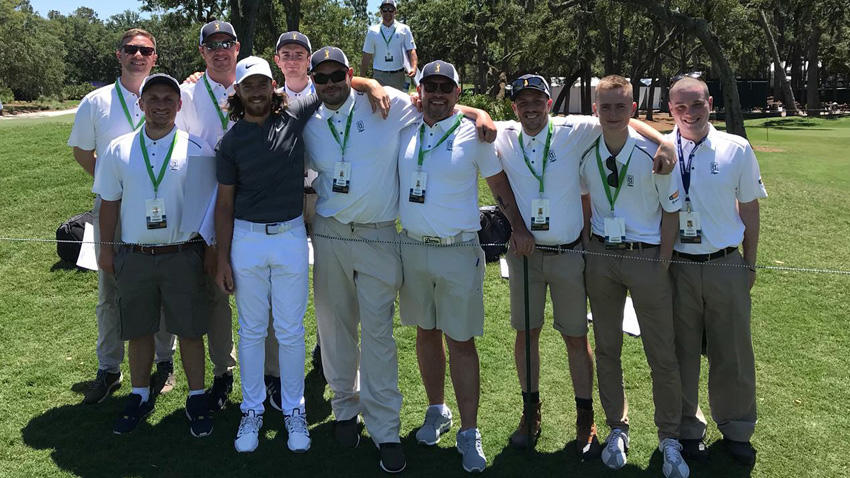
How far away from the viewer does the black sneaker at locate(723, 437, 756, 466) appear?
409 centimetres

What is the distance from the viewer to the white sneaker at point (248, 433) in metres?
4.16

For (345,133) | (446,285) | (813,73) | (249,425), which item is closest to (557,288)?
(446,285)

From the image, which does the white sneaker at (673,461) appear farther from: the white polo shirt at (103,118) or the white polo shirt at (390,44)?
the white polo shirt at (390,44)

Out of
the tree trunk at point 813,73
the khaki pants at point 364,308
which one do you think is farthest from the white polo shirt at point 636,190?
the tree trunk at point 813,73

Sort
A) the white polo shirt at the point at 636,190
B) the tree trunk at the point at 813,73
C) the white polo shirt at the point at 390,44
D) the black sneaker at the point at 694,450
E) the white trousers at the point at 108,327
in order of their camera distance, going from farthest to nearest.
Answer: the tree trunk at the point at 813,73 → the white polo shirt at the point at 390,44 → the white trousers at the point at 108,327 → the black sneaker at the point at 694,450 → the white polo shirt at the point at 636,190

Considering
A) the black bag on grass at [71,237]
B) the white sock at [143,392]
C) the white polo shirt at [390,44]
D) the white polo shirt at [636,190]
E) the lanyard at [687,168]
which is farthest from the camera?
the white polo shirt at [390,44]

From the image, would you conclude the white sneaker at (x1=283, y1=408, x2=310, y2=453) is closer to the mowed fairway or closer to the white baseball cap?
the mowed fairway

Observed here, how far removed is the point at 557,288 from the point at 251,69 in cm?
230

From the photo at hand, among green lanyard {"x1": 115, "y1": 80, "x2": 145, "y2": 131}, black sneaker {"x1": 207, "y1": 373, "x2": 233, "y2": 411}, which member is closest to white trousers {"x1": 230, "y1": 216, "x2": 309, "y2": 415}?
black sneaker {"x1": 207, "y1": 373, "x2": 233, "y2": 411}

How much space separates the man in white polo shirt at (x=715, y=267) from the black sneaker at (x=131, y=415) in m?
3.65

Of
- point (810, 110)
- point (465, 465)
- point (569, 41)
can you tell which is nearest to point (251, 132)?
point (465, 465)

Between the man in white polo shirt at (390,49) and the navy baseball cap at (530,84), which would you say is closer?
the navy baseball cap at (530,84)

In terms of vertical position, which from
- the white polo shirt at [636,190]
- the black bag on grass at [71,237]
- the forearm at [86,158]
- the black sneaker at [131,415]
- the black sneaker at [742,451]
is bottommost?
the black sneaker at [742,451]

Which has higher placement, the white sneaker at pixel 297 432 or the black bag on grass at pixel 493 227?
the black bag on grass at pixel 493 227
